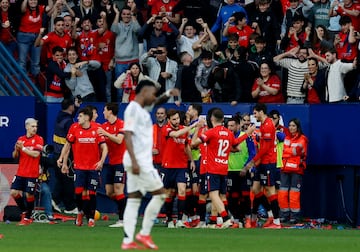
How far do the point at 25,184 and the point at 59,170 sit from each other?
3088 mm

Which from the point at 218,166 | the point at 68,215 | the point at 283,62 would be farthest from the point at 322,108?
the point at 68,215

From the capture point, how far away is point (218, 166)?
74.5 feet

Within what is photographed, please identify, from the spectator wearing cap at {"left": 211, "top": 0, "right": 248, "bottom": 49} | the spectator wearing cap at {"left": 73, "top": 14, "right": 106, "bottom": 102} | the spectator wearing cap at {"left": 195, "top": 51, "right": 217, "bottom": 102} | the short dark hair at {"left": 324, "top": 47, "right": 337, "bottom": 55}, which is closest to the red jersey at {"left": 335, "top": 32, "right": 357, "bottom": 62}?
the short dark hair at {"left": 324, "top": 47, "right": 337, "bottom": 55}

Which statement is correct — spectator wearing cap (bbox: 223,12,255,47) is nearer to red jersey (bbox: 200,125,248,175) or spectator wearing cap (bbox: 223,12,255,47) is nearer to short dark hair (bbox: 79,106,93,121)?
red jersey (bbox: 200,125,248,175)

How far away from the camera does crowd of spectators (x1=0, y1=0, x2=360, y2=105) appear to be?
Answer: 26.3 metres

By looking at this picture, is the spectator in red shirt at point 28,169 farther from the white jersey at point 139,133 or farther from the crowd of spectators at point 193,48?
the white jersey at point 139,133

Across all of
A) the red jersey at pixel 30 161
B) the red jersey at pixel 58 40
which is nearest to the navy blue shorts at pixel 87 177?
the red jersey at pixel 30 161

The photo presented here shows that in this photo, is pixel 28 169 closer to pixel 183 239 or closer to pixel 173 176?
pixel 173 176

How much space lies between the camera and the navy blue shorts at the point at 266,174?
934 inches

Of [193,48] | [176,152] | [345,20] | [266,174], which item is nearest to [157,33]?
[193,48]

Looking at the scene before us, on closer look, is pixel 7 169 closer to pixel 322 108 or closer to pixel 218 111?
pixel 218 111

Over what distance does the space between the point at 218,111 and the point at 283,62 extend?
486 centimetres

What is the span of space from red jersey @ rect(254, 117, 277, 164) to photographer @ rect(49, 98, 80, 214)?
4.58 meters

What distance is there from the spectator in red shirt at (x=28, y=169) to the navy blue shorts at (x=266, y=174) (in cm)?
438
